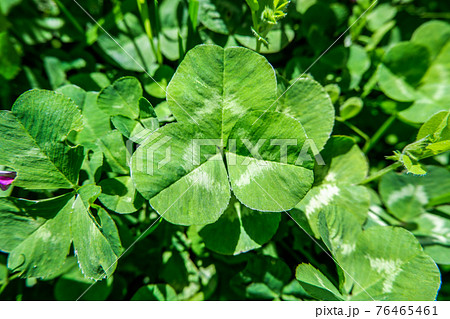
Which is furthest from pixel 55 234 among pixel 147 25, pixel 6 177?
pixel 147 25

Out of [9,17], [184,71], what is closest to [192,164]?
[184,71]

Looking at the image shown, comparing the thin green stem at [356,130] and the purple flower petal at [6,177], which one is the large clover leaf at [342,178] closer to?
the thin green stem at [356,130]

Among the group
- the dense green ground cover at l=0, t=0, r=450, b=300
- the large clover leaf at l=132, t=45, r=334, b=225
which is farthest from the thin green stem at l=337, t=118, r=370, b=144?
A: the large clover leaf at l=132, t=45, r=334, b=225

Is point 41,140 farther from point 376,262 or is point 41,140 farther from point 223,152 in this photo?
point 376,262

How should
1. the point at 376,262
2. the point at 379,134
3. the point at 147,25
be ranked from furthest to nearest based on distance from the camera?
1. the point at 379,134
2. the point at 147,25
3. the point at 376,262

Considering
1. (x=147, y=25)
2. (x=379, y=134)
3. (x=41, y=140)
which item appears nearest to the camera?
(x=41, y=140)

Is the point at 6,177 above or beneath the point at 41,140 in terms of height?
beneath

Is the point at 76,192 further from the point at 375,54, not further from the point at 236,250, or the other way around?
Result: the point at 375,54

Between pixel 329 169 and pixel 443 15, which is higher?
pixel 443 15
